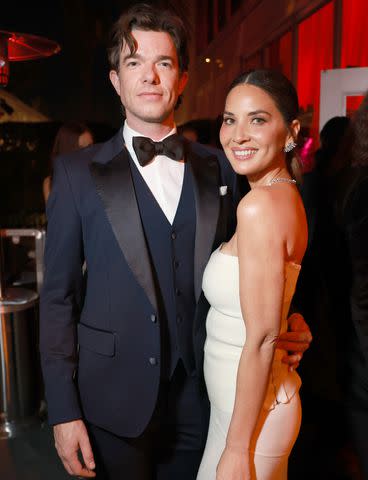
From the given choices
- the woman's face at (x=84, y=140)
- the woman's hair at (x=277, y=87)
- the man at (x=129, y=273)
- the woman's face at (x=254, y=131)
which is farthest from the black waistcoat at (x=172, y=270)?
the woman's face at (x=84, y=140)

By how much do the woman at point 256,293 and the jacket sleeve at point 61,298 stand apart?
38cm

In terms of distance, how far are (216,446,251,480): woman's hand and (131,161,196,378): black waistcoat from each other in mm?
315

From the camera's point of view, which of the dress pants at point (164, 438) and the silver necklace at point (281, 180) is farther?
the dress pants at point (164, 438)

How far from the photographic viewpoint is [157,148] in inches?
57.2

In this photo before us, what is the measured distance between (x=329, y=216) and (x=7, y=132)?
3371 mm

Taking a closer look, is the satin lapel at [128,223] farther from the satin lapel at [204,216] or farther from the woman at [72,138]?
the woman at [72,138]

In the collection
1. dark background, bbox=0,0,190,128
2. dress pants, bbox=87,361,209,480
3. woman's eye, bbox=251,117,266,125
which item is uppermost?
dark background, bbox=0,0,190,128

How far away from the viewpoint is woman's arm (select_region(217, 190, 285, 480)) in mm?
1111

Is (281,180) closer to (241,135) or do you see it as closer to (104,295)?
(241,135)

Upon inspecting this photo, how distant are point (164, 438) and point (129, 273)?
23.0 inches

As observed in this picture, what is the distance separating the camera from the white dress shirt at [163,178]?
1.44 metres

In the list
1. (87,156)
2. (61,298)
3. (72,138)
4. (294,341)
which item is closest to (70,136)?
(72,138)

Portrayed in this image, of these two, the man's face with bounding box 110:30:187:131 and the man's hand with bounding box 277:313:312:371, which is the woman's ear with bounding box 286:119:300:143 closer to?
the man's face with bounding box 110:30:187:131

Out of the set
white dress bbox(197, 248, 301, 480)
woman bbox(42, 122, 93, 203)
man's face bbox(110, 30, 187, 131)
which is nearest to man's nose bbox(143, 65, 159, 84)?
man's face bbox(110, 30, 187, 131)
